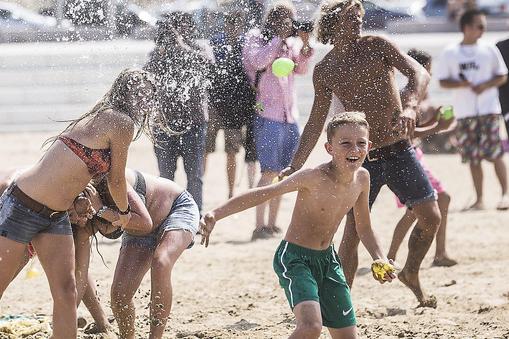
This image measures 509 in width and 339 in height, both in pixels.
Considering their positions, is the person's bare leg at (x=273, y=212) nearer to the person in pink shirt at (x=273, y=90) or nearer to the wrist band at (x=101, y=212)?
the person in pink shirt at (x=273, y=90)

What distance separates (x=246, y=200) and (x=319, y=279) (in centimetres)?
54

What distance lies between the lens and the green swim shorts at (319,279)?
191 inches

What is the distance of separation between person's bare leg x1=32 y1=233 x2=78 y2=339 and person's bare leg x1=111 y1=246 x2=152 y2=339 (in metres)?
0.43

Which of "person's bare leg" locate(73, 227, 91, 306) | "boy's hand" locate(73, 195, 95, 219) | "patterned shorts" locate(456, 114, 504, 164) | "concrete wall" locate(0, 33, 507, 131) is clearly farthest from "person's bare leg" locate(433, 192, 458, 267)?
"concrete wall" locate(0, 33, 507, 131)

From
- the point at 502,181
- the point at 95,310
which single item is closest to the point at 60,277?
the point at 95,310

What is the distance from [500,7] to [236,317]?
1561 centimetres

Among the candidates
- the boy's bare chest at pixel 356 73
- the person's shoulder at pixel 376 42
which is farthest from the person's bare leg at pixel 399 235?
the person's shoulder at pixel 376 42

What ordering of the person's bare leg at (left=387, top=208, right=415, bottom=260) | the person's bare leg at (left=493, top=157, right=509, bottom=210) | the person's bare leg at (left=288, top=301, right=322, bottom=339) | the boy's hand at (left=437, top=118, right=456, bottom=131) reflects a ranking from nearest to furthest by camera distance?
the person's bare leg at (left=288, top=301, right=322, bottom=339)
the person's bare leg at (left=387, top=208, right=415, bottom=260)
the boy's hand at (left=437, top=118, right=456, bottom=131)
the person's bare leg at (left=493, top=157, right=509, bottom=210)

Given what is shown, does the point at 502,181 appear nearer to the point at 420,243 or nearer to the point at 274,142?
the point at 274,142

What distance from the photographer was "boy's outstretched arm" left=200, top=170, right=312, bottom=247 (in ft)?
15.2

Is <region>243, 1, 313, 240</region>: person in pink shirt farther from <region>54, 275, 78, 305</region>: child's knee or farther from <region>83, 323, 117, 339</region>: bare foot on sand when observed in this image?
<region>54, 275, 78, 305</region>: child's knee

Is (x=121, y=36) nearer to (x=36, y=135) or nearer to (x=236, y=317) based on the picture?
(x=236, y=317)

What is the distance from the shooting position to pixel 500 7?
Answer: 20703 mm

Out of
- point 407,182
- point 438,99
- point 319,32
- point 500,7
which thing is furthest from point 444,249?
point 500,7
